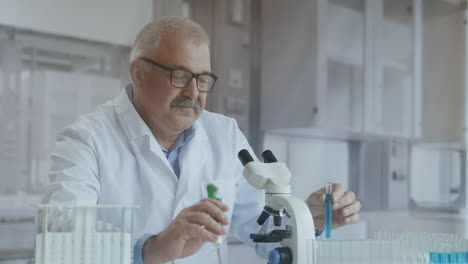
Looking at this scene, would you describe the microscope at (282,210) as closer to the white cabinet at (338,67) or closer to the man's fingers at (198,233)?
the man's fingers at (198,233)

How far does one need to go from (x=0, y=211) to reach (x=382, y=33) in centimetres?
256

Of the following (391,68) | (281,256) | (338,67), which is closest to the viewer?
(281,256)

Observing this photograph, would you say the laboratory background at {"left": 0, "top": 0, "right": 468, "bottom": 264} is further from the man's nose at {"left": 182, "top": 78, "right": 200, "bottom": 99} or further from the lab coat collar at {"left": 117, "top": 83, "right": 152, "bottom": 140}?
the man's nose at {"left": 182, "top": 78, "right": 200, "bottom": 99}

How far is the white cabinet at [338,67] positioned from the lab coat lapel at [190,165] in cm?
152

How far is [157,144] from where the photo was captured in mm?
1439

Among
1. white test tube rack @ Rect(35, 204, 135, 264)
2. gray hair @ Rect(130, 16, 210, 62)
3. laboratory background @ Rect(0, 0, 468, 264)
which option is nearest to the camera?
white test tube rack @ Rect(35, 204, 135, 264)

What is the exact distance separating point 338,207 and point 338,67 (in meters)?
2.10

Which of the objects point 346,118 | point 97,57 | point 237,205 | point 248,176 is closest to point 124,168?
point 237,205

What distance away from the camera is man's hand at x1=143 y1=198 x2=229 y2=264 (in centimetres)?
88

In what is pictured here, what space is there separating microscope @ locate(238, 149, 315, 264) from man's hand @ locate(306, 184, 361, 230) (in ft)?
0.71

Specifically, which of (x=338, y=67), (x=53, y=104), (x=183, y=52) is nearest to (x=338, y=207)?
(x=183, y=52)

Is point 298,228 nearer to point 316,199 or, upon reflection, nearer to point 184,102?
point 316,199

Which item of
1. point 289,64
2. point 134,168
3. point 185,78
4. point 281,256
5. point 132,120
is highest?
point 289,64

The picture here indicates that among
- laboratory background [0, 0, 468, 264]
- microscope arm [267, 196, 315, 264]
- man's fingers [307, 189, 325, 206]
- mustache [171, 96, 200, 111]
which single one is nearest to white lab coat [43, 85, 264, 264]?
mustache [171, 96, 200, 111]
